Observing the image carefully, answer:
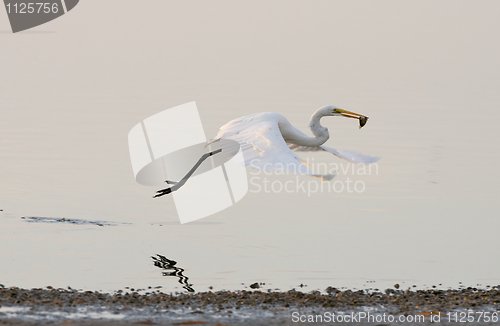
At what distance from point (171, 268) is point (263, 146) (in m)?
2.43

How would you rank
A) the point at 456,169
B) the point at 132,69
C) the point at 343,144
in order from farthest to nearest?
the point at 132,69 → the point at 343,144 → the point at 456,169

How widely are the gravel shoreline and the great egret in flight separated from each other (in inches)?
69.6

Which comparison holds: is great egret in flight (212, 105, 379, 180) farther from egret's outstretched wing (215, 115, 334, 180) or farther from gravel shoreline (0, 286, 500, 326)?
gravel shoreline (0, 286, 500, 326)

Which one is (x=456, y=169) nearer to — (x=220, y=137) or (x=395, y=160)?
(x=395, y=160)

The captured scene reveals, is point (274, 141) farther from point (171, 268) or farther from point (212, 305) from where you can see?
point (212, 305)

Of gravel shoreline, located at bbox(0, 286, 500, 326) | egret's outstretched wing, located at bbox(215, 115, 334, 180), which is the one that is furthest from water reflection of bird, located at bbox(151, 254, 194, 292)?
egret's outstretched wing, located at bbox(215, 115, 334, 180)

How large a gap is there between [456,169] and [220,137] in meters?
9.05

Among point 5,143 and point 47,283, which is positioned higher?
point 5,143

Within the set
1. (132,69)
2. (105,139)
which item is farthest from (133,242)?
(132,69)

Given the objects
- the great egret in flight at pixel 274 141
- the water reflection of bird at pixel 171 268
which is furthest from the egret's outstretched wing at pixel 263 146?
the water reflection of bird at pixel 171 268

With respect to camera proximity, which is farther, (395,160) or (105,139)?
(105,139)

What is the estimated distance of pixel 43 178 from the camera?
55.1 ft

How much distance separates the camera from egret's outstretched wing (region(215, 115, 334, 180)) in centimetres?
1069

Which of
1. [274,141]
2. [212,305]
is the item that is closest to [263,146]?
[274,141]
